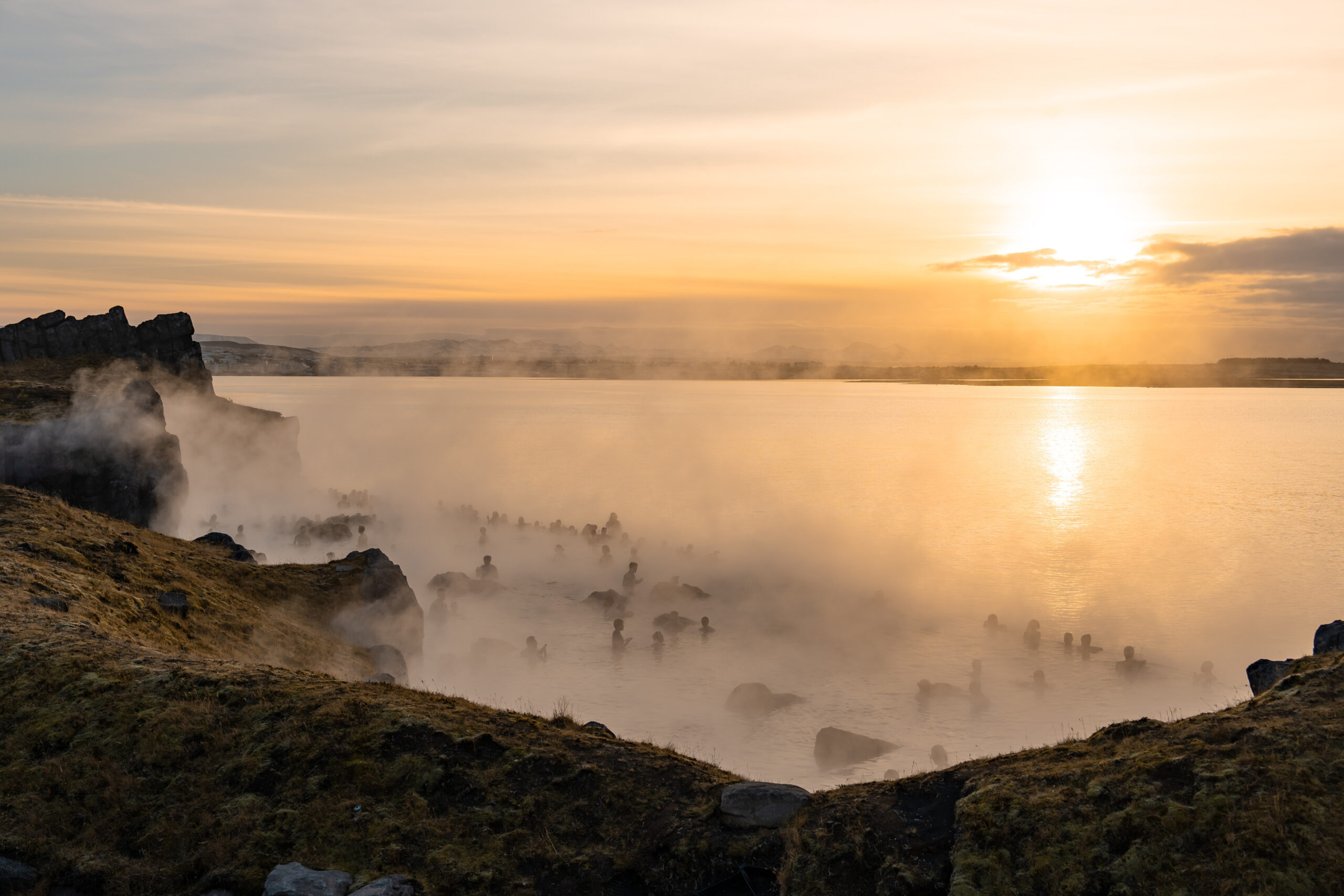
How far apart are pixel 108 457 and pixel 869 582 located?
169 ft

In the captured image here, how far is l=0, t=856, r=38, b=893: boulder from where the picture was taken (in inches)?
475

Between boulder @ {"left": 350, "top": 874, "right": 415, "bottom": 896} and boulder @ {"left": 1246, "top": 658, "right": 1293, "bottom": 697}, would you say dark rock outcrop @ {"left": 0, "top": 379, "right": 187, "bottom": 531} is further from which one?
boulder @ {"left": 1246, "top": 658, "right": 1293, "bottom": 697}

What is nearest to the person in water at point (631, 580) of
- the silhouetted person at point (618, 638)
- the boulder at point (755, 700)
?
the silhouetted person at point (618, 638)

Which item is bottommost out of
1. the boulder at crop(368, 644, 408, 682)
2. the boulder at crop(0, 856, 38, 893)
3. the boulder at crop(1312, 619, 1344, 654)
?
the boulder at crop(368, 644, 408, 682)

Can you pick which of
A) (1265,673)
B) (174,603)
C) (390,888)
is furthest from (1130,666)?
(390,888)

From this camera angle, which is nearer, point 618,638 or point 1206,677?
point 1206,677

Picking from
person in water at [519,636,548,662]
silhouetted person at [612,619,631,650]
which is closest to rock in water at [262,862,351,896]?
person in water at [519,636,548,662]

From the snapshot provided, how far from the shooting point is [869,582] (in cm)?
6931

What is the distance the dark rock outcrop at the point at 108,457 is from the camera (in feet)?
137

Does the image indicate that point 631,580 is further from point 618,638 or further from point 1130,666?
point 1130,666

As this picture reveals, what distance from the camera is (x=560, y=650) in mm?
50875

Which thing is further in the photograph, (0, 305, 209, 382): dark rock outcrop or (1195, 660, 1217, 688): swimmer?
(0, 305, 209, 382): dark rock outcrop

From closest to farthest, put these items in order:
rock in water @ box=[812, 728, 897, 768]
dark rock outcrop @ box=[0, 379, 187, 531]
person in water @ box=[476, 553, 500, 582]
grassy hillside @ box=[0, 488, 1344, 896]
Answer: grassy hillside @ box=[0, 488, 1344, 896] → rock in water @ box=[812, 728, 897, 768] → dark rock outcrop @ box=[0, 379, 187, 531] → person in water @ box=[476, 553, 500, 582]

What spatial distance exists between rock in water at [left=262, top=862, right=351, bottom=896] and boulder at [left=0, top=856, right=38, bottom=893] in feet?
10.8
